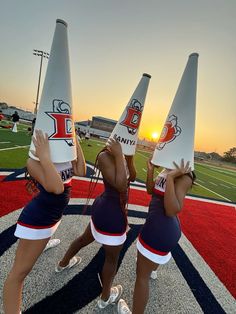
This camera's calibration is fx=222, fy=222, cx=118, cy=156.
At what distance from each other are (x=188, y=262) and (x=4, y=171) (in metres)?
5.16

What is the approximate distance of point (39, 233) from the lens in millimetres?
1777

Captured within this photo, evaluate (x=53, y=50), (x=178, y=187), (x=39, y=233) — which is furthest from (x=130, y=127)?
(x=39, y=233)

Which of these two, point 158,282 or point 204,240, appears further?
point 204,240

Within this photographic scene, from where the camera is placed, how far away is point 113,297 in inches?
93.4

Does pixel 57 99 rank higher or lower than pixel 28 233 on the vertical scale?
higher

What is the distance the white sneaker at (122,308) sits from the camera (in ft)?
7.34

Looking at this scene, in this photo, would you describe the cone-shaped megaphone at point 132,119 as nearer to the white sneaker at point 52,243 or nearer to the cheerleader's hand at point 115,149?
the cheerleader's hand at point 115,149

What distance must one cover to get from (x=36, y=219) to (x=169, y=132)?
1.38 metres

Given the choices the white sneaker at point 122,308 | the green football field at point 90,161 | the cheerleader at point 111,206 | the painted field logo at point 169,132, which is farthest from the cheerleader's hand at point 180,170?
the white sneaker at point 122,308

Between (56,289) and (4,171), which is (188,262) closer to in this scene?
(56,289)

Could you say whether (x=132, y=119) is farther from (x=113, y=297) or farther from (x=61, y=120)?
(x=113, y=297)

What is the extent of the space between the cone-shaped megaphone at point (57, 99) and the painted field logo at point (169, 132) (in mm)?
907

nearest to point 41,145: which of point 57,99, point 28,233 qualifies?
point 57,99

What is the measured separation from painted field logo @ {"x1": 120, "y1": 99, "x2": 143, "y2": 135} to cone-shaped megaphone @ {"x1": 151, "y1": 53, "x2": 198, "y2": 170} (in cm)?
34
